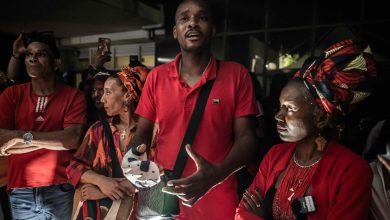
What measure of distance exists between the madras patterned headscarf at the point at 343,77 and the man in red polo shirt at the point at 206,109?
0.41m

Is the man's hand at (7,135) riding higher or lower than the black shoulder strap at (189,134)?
lower

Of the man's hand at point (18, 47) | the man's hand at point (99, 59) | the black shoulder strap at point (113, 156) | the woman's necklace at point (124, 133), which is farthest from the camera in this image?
the man's hand at point (99, 59)

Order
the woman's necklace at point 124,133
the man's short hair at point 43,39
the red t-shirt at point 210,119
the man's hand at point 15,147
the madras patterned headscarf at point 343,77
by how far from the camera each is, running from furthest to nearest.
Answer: the man's short hair at point 43,39 → the man's hand at point 15,147 → the woman's necklace at point 124,133 → the red t-shirt at point 210,119 → the madras patterned headscarf at point 343,77

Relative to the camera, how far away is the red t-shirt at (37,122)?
2855 mm

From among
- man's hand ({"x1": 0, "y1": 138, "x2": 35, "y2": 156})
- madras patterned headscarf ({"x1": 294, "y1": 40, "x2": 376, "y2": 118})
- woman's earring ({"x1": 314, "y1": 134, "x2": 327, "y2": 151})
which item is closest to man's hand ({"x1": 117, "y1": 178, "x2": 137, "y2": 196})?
man's hand ({"x1": 0, "y1": 138, "x2": 35, "y2": 156})

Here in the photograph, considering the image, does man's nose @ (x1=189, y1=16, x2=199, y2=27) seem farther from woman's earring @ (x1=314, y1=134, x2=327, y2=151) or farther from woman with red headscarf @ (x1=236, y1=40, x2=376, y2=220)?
woman's earring @ (x1=314, y1=134, x2=327, y2=151)

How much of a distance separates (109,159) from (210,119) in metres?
1.02

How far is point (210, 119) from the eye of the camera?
1.87 metres

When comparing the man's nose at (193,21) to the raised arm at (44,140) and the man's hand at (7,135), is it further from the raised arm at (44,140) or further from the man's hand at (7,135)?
the man's hand at (7,135)

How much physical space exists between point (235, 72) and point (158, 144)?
680mm

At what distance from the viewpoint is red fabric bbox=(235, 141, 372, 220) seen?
59.7 inches

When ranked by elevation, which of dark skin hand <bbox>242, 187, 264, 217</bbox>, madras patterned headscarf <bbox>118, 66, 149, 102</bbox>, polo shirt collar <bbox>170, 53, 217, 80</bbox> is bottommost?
dark skin hand <bbox>242, 187, 264, 217</bbox>

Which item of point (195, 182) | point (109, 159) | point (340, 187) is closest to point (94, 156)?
point (109, 159)

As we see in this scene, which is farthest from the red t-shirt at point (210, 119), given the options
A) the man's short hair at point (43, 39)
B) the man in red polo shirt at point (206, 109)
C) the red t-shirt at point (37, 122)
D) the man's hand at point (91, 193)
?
the man's short hair at point (43, 39)
